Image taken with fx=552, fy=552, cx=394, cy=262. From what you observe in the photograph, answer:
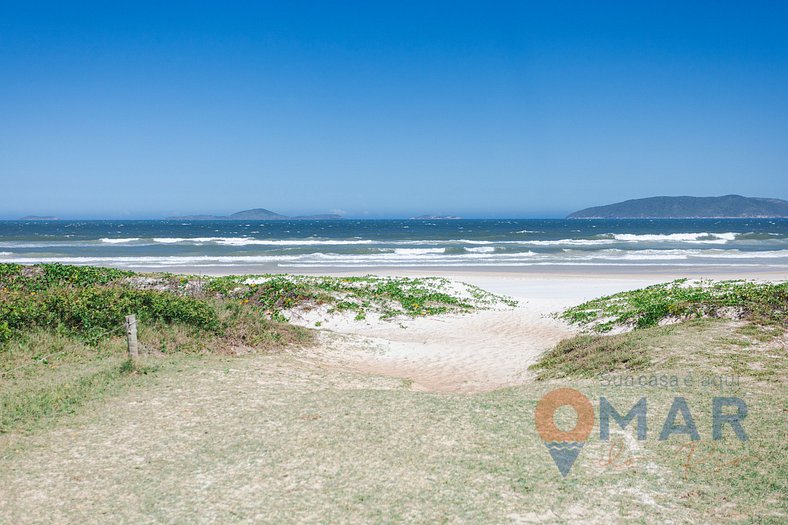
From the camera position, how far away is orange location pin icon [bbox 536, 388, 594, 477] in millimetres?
5289

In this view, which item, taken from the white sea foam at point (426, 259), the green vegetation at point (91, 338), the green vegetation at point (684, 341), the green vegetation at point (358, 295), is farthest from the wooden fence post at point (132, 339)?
the white sea foam at point (426, 259)

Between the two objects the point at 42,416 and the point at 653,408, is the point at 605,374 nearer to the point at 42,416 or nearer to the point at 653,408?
the point at 653,408

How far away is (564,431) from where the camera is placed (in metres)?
5.89

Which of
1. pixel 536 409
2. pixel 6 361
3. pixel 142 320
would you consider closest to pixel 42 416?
pixel 6 361

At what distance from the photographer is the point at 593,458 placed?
5219 mm

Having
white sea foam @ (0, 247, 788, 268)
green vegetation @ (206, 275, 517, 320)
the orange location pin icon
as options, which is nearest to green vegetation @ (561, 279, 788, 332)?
green vegetation @ (206, 275, 517, 320)

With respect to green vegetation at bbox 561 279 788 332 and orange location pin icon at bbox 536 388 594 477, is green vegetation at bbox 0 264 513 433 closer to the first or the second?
green vegetation at bbox 561 279 788 332

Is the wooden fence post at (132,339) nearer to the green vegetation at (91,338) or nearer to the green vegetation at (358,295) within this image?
the green vegetation at (91,338)

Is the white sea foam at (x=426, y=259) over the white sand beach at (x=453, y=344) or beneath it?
over

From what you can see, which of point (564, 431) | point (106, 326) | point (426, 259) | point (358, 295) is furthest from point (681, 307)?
point (426, 259)

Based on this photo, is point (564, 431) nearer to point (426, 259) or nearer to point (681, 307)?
point (681, 307)

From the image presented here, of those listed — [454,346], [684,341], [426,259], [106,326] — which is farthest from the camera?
[426,259]

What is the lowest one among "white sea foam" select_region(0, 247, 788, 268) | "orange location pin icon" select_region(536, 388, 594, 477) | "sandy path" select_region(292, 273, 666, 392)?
"sandy path" select_region(292, 273, 666, 392)

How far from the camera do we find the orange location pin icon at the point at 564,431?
5.29 metres
